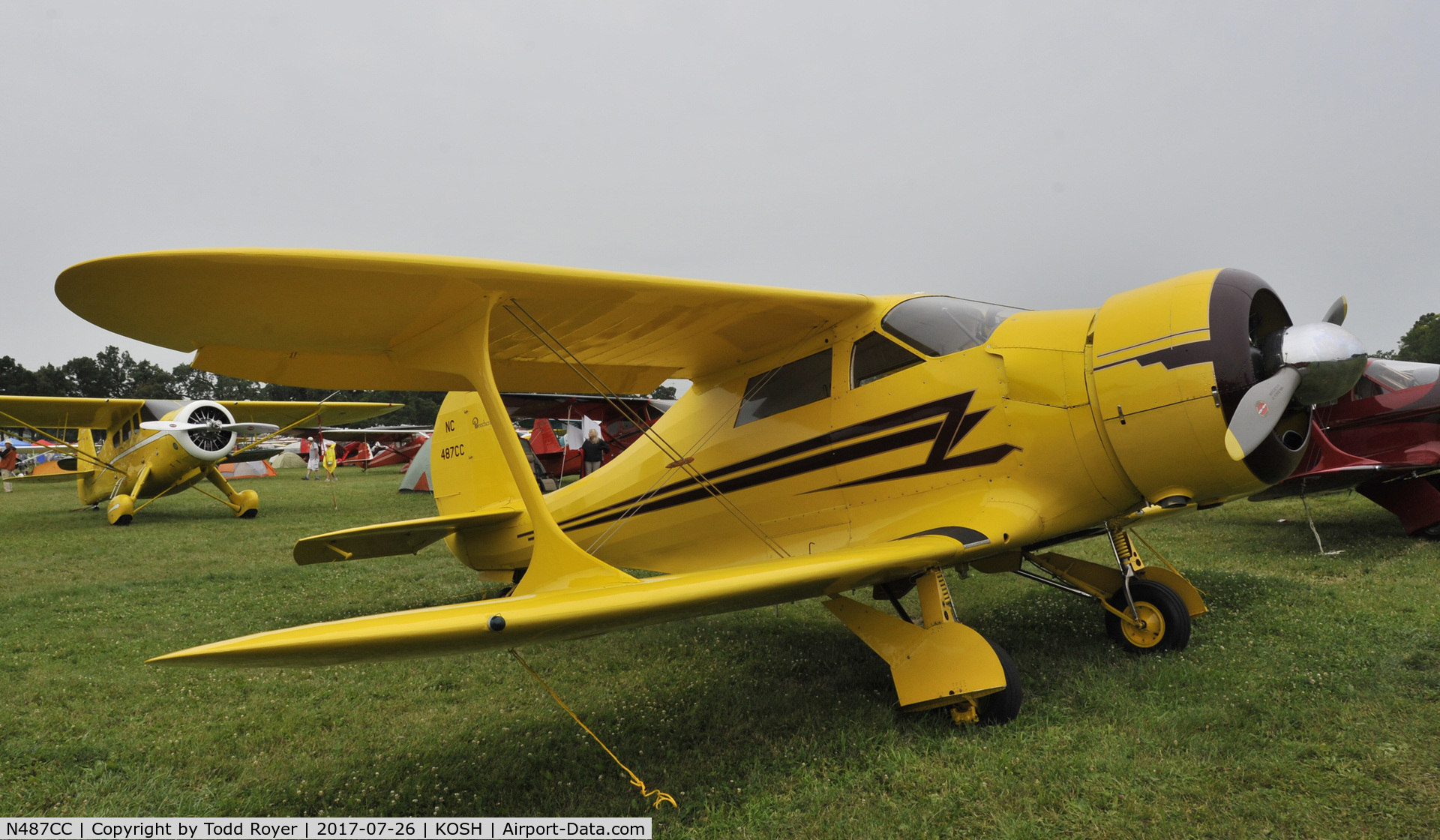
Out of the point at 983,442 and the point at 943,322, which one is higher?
the point at 943,322

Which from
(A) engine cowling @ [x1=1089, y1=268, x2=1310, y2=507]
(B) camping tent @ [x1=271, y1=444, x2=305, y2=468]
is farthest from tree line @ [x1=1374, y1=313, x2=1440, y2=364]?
(B) camping tent @ [x1=271, y1=444, x2=305, y2=468]

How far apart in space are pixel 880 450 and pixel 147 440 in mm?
17992

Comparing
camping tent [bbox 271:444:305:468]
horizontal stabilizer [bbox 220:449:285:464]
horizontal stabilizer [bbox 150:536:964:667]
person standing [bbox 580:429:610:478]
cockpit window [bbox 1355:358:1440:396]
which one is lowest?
camping tent [bbox 271:444:305:468]

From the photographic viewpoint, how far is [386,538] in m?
5.80

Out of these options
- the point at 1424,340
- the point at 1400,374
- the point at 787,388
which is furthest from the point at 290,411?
the point at 1424,340

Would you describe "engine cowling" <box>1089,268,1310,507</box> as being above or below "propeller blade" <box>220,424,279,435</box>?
above

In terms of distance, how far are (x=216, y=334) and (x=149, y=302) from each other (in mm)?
557

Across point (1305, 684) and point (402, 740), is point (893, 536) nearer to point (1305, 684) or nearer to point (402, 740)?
point (1305, 684)

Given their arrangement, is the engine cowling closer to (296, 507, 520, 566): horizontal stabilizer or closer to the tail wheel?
(296, 507, 520, 566): horizontal stabilizer

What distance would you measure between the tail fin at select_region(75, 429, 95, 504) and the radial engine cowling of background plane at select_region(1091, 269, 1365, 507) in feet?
67.5

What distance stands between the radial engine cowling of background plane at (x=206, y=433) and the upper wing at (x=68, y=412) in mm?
1227

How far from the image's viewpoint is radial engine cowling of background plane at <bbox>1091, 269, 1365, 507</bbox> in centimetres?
337

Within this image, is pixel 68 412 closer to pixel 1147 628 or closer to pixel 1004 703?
pixel 1004 703

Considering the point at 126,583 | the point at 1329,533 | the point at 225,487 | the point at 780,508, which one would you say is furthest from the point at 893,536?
the point at 225,487
